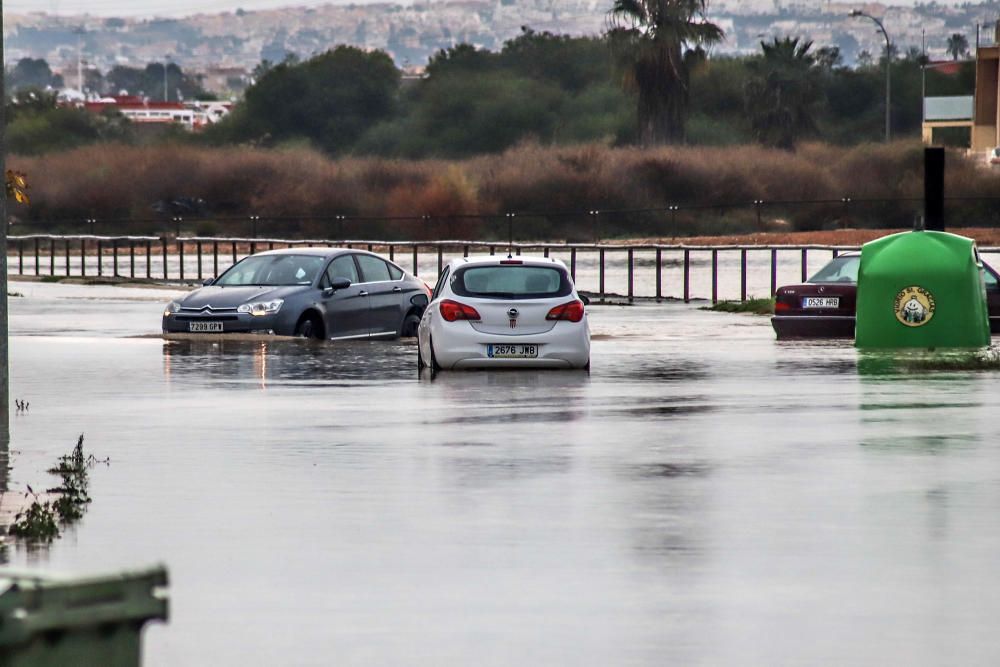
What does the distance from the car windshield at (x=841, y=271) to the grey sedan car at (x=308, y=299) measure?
4.98 m

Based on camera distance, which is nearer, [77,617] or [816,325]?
[77,617]

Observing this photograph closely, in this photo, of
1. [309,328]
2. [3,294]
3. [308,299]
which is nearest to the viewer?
[3,294]

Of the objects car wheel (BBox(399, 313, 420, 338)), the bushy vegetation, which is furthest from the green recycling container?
the bushy vegetation

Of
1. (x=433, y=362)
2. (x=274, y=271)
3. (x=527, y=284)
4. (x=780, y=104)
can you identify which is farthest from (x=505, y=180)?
(x=433, y=362)

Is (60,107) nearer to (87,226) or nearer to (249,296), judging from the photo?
(87,226)

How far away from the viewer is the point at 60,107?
123 m

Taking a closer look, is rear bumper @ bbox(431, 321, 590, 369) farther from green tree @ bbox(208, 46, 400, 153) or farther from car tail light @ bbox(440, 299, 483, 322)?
green tree @ bbox(208, 46, 400, 153)

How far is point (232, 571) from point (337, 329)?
18635 millimetres

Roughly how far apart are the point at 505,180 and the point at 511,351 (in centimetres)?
6220

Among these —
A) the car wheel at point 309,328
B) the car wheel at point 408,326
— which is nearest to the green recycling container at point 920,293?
the car wheel at point 408,326

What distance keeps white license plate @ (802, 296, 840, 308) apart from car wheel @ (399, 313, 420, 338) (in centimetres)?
491

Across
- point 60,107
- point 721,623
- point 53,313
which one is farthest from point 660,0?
point 721,623

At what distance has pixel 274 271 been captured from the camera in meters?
30.1

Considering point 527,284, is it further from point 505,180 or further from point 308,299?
point 505,180
